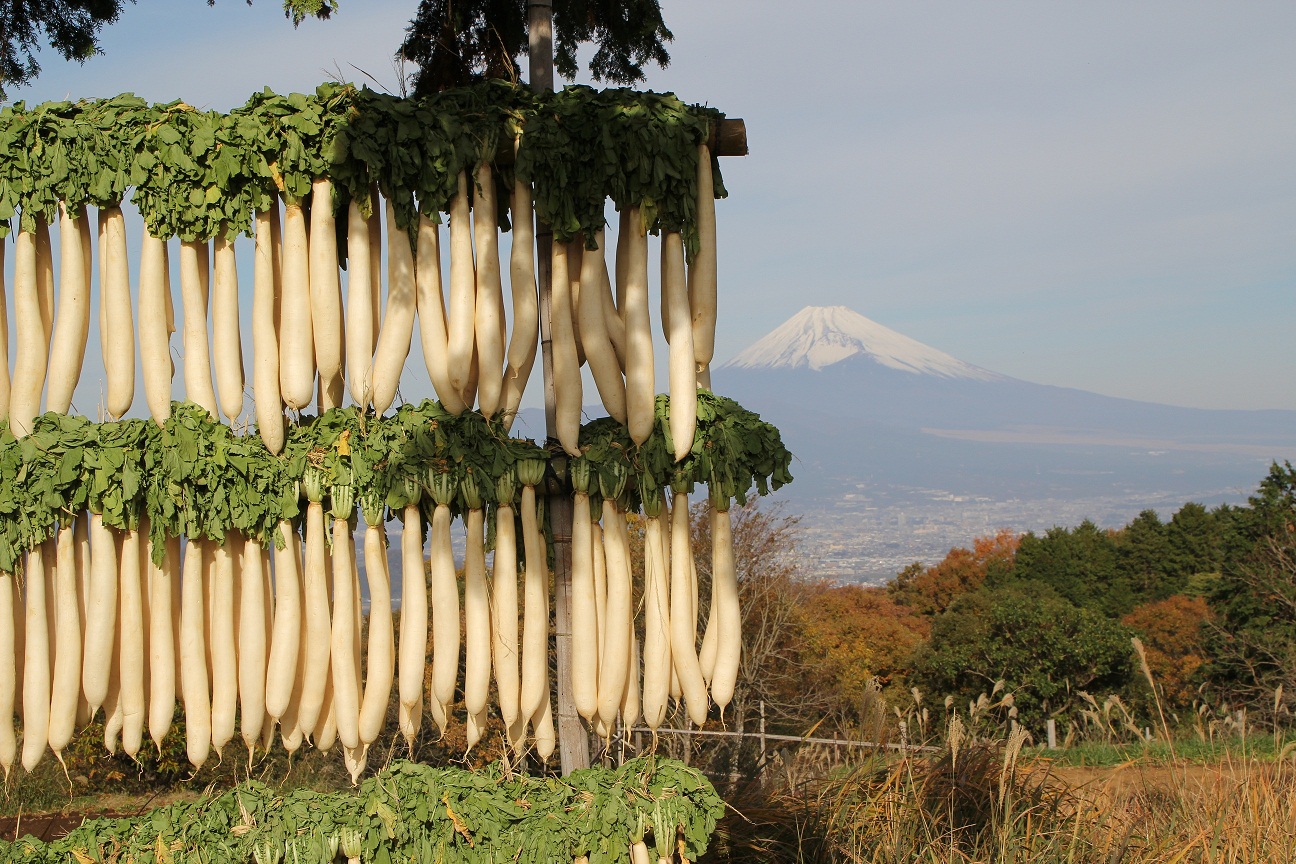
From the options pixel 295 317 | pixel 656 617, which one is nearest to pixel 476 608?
pixel 656 617

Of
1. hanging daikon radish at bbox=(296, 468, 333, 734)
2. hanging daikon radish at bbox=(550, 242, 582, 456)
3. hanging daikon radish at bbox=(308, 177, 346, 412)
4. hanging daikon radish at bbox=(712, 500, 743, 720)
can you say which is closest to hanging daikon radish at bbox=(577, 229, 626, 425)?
hanging daikon radish at bbox=(550, 242, 582, 456)

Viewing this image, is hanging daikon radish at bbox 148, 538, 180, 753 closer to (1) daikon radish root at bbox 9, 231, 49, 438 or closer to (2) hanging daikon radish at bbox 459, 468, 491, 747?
(1) daikon radish root at bbox 9, 231, 49, 438

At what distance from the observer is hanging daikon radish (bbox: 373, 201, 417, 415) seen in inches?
133

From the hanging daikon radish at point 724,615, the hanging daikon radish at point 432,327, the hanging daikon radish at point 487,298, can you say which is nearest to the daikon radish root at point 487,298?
the hanging daikon radish at point 487,298

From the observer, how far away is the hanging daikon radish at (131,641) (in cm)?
340

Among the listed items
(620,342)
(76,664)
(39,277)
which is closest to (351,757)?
(76,664)

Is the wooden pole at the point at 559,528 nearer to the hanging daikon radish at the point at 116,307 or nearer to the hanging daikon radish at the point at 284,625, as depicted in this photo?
the hanging daikon radish at the point at 284,625

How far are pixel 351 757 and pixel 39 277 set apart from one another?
196 cm

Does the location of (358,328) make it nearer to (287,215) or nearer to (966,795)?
(287,215)

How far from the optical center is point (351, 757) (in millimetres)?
3455

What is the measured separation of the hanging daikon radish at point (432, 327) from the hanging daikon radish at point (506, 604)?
32 cm

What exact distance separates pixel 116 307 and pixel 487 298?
125 cm

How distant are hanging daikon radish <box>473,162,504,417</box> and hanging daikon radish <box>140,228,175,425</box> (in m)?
1.06

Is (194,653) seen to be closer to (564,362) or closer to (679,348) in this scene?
(564,362)
